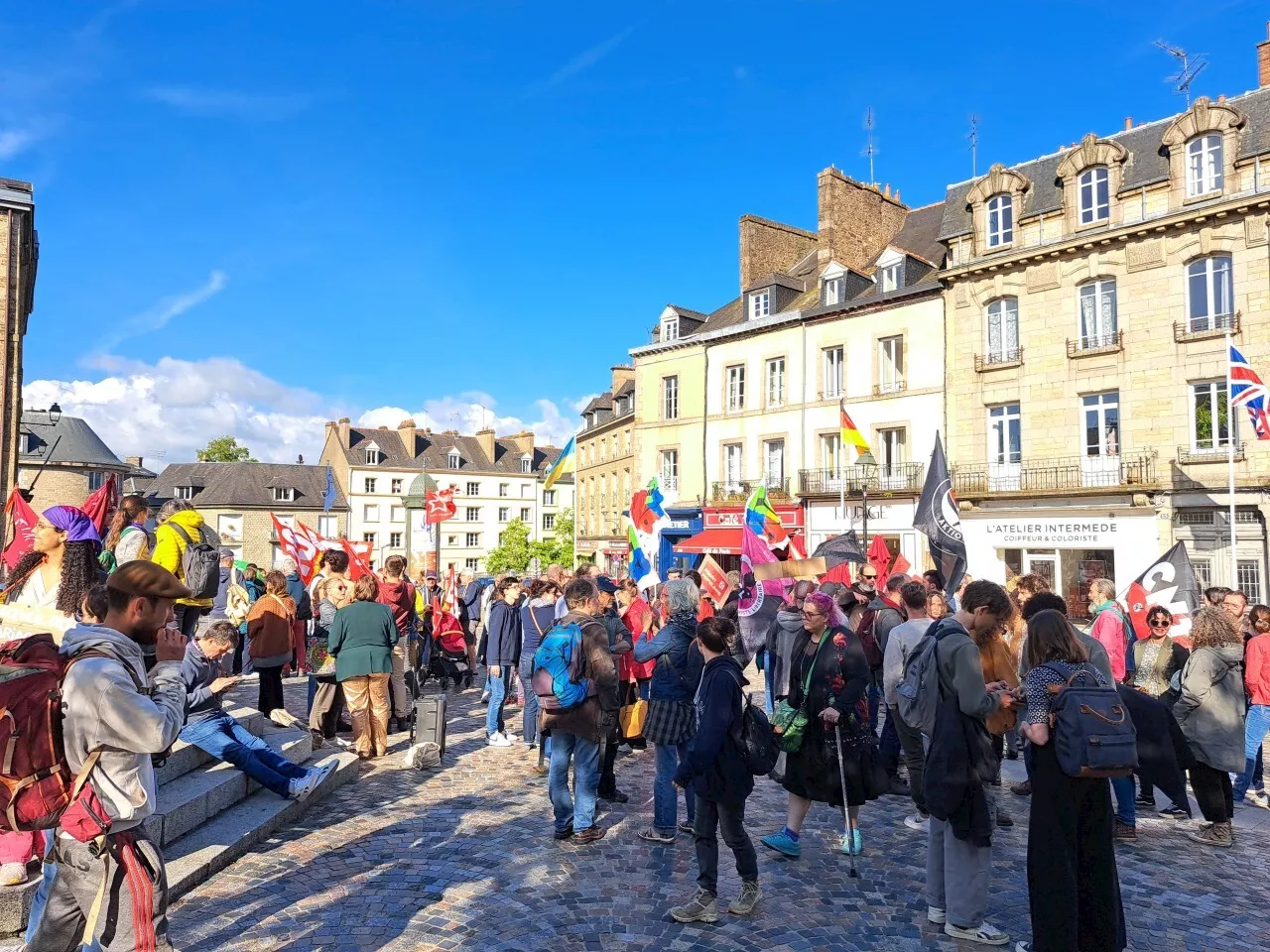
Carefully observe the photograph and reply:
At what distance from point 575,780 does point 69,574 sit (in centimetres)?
368

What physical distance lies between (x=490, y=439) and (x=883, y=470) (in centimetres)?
4331

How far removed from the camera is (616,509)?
4075 centimetres

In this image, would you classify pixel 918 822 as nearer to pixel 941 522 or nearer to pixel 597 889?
pixel 597 889

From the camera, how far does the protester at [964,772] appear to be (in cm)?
464

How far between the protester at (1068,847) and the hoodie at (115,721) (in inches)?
151

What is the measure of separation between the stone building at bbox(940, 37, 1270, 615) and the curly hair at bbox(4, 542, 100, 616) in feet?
70.6

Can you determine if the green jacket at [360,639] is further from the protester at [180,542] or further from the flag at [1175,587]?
the flag at [1175,587]

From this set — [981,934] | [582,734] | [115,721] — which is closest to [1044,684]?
[981,934]

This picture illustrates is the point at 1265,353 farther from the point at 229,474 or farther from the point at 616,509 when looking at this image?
the point at 229,474

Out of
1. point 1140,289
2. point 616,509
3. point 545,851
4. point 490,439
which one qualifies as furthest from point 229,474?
point 545,851

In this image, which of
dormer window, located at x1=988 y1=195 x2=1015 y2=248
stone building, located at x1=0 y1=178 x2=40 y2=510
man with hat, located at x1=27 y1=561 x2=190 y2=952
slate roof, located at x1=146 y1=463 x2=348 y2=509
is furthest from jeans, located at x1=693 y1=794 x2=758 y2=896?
slate roof, located at x1=146 y1=463 x2=348 y2=509

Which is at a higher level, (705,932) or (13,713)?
(13,713)

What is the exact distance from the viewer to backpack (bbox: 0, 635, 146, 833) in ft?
8.89

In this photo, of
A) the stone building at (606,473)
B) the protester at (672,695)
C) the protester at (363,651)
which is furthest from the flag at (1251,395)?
the stone building at (606,473)
